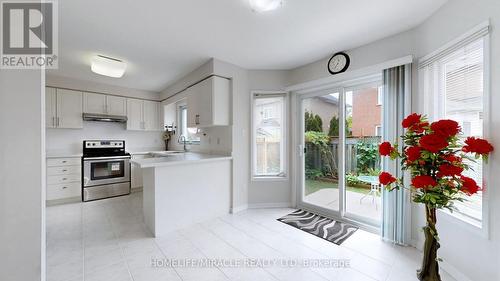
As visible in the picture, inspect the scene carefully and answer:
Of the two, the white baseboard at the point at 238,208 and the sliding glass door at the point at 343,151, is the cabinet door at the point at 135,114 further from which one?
the sliding glass door at the point at 343,151

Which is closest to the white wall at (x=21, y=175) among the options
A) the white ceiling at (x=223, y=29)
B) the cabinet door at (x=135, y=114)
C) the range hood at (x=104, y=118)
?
the white ceiling at (x=223, y=29)

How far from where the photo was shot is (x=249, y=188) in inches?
137

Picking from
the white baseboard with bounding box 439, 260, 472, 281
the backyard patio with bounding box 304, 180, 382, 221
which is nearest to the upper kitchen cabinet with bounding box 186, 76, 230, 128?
the backyard patio with bounding box 304, 180, 382, 221

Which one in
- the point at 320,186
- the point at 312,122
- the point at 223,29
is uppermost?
the point at 223,29

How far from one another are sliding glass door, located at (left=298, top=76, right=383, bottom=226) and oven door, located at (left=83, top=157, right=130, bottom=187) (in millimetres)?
3720

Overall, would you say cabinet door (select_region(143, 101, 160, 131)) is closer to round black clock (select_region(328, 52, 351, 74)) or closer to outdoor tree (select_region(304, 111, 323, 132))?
outdoor tree (select_region(304, 111, 323, 132))

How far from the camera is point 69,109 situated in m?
3.99

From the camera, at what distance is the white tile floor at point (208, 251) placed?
1.76 m

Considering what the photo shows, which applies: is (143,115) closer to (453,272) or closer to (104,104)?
(104,104)

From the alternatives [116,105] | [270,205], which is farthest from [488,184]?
[116,105]

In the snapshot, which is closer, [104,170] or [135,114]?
[104,170]

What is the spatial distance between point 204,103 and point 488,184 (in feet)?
10.6

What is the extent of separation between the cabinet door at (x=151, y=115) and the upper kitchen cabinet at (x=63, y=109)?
125 centimetres

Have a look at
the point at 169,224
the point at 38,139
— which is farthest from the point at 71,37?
the point at 169,224
